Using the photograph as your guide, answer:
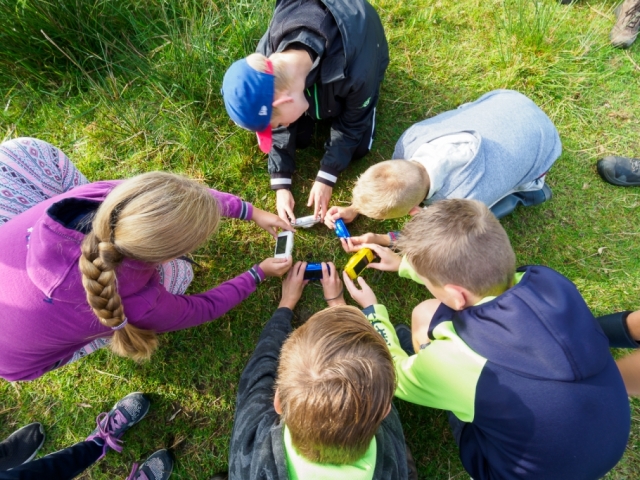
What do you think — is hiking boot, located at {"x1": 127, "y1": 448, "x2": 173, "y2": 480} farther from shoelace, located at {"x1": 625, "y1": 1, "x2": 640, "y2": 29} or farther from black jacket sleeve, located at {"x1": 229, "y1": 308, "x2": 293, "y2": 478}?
shoelace, located at {"x1": 625, "y1": 1, "x2": 640, "y2": 29}

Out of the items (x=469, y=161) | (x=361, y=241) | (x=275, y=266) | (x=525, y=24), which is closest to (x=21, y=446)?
(x=275, y=266)

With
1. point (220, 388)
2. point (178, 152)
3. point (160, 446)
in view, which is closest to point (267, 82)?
point (178, 152)

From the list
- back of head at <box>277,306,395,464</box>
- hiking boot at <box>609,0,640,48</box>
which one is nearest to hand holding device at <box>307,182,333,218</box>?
back of head at <box>277,306,395,464</box>

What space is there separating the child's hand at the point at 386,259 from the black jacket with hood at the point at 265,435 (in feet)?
2.74

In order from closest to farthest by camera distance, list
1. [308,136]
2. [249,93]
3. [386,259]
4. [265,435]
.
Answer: [265,435] < [249,93] < [386,259] < [308,136]

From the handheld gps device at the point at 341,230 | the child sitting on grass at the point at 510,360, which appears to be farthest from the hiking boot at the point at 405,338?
the handheld gps device at the point at 341,230

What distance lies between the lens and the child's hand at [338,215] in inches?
112

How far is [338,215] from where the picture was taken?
9.29 feet

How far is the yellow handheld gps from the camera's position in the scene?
2.71 m

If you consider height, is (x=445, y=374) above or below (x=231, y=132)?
below

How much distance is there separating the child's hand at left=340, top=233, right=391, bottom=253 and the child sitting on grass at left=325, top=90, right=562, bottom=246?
0.32 meters

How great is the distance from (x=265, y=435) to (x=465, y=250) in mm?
1268

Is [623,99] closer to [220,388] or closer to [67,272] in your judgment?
[220,388]

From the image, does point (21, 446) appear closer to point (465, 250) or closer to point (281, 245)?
point (281, 245)
